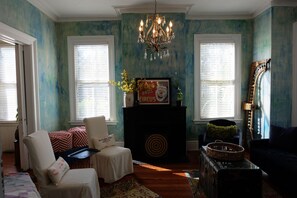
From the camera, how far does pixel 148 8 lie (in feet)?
15.3

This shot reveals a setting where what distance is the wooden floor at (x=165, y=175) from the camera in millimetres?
3299

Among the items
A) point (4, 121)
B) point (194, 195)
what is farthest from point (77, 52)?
point (194, 195)

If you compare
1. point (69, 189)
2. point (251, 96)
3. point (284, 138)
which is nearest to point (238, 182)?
point (284, 138)

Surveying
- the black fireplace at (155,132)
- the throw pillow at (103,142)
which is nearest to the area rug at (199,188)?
the black fireplace at (155,132)

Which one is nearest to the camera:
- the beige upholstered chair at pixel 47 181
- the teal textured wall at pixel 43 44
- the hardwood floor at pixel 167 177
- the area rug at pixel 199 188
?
the beige upholstered chair at pixel 47 181

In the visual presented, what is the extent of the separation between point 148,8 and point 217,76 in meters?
2.12

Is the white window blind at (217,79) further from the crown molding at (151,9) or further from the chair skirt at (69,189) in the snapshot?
the chair skirt at (69,189)

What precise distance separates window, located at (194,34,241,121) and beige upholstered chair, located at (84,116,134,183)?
85.6 inches

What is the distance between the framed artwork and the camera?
477 centimetres

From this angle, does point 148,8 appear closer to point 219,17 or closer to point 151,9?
point 151,9

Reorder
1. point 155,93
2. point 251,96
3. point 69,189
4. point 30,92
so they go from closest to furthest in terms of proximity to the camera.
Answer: point 69,189, point 30,92, point 155,93, point 251,96

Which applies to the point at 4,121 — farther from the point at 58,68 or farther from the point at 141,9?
the point at 141,9

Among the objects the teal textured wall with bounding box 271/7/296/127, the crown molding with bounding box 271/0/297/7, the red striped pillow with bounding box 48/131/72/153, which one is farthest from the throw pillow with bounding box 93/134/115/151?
the crown molding with bounding box 271/0/297/7

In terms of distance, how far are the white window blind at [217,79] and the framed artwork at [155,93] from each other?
0.96 metres
